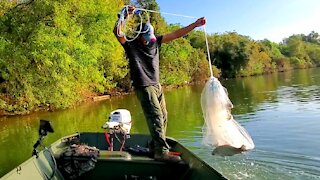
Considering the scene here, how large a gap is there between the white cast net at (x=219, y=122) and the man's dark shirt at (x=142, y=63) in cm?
78

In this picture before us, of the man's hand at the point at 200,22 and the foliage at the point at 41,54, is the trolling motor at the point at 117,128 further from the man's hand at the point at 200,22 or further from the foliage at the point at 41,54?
the foliage at the point at 41,54

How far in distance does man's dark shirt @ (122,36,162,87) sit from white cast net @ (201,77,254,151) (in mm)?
782

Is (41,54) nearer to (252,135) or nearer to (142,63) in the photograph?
(252,135)

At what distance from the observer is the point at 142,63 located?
5.42 m

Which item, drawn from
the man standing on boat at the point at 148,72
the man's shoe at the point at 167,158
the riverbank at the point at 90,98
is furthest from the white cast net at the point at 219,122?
the riverbank at the point at 90,98

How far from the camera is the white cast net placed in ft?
17.5

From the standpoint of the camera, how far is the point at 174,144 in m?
6.54

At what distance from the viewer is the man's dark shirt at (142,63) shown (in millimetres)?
5375

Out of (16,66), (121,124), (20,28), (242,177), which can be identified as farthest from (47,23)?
(242,177)

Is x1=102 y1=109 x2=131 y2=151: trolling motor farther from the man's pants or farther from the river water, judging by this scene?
the river water

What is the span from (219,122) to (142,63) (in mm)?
1320

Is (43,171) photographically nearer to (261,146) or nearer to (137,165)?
(137,165)

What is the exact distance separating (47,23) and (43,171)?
1671 centimetres

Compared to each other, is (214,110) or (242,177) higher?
(214,110)
